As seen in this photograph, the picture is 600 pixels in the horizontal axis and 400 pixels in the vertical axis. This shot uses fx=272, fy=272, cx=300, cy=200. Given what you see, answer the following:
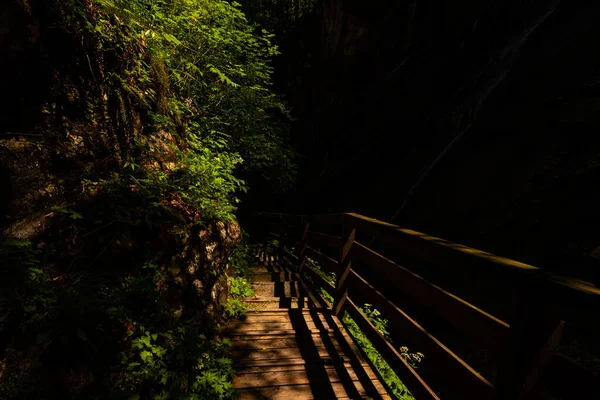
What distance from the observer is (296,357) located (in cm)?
308

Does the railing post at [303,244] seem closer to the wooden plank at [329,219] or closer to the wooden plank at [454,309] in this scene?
the wooden plank at [329,219]

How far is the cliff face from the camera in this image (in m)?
5.71

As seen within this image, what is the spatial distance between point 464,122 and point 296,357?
987 centimetres

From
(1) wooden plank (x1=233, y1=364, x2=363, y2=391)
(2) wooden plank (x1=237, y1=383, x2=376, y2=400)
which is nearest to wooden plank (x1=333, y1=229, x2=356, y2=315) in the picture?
(1) wooden plank (x1=233, y1=364, x2=363, y2=391)

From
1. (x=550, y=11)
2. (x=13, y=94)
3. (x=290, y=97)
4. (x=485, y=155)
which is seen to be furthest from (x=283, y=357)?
(x=290, y=97)

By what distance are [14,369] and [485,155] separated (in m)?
9.52

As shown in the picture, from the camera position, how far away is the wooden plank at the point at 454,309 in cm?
160

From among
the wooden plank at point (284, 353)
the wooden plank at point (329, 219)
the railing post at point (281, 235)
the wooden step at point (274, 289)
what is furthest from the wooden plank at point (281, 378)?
the railing post at point (281, 235)

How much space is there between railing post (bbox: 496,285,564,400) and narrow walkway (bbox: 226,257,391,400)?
145 cm

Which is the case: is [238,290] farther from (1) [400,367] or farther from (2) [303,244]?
(1) [400,367]

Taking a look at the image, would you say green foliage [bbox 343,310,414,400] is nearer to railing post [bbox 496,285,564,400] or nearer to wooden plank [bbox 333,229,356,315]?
wooden plank [bbox 333,229,356,315]

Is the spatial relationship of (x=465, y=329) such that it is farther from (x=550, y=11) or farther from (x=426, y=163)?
(x=550, y=11)

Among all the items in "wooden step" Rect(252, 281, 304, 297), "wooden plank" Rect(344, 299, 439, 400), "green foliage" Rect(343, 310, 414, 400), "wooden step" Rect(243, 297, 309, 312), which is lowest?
"green foliage" Rect(343, 310, 414, 400)

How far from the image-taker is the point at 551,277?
131cm
